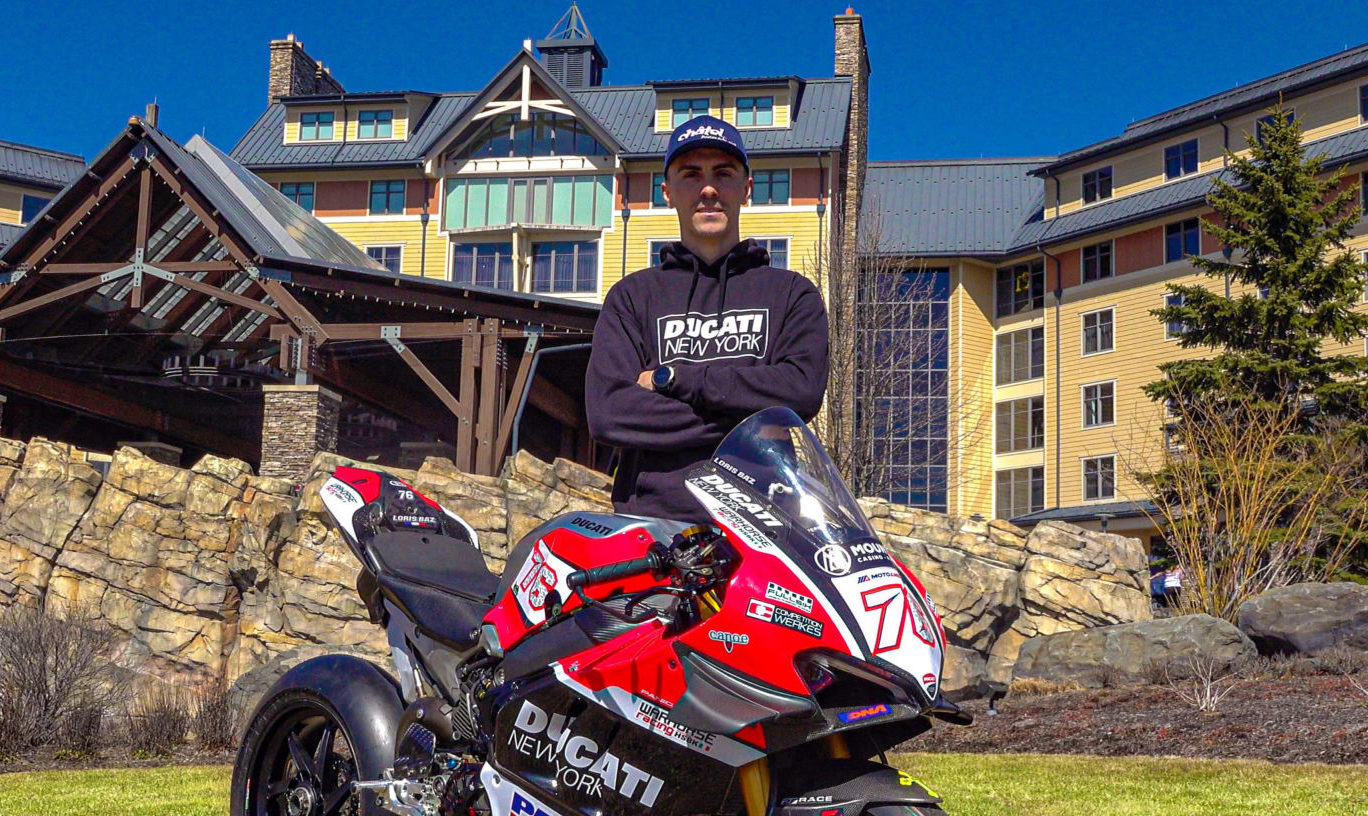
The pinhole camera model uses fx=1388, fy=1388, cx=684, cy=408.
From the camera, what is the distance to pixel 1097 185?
146ft

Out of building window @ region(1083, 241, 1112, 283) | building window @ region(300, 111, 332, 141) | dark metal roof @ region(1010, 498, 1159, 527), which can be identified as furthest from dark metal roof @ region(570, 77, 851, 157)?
dark metal roof @ region(1010, 498, 1159, 527)

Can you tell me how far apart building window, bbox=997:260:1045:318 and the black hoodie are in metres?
42.8

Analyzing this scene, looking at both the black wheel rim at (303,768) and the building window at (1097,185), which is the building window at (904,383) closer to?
the building window at (1097,185)

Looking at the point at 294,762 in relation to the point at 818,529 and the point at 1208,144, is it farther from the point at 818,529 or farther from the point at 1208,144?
the point at 1208,144

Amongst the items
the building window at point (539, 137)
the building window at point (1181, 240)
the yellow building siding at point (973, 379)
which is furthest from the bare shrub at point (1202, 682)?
the building window at point (539, 137)

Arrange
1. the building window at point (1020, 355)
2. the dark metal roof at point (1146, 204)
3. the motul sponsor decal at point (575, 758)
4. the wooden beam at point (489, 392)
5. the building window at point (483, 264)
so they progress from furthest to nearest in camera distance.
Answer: the building window at point (1020, 355)
the building window at point (483, 264)
the dark metal roof at point (1146, 204)
the wooden beam at point (489, 392)
the motul sponsor decal at point (575, 758)

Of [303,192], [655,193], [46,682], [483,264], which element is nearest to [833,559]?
[46,682]

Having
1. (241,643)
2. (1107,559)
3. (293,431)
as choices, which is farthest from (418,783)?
(293,431)

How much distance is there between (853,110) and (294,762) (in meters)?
41.6

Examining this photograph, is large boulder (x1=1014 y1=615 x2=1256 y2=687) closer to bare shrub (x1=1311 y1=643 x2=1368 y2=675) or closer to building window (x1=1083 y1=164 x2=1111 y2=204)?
bare shrub (x1=1311 y1=643 x2=1368 y2=675)

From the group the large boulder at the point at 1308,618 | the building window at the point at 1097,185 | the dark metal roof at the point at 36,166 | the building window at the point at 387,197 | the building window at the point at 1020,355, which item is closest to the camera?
the large boulder at the point at 1308,618

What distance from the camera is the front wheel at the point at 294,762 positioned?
4770 mm

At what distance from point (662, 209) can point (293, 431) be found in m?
20.5

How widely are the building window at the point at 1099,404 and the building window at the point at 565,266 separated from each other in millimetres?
15852
